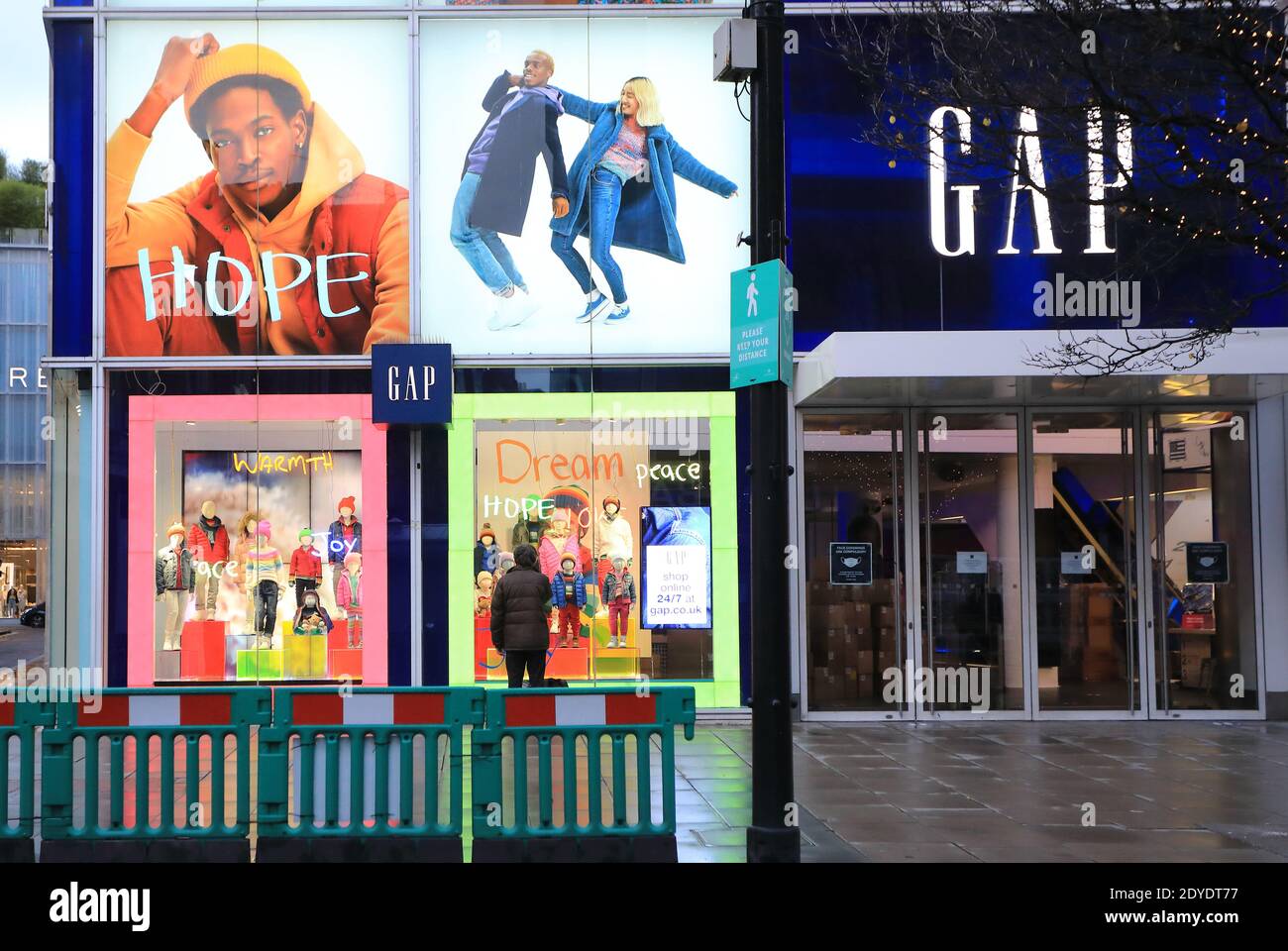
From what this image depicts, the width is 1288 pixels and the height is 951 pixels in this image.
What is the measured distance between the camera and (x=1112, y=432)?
49.0 feet

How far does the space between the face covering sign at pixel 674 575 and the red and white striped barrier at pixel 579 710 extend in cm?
674

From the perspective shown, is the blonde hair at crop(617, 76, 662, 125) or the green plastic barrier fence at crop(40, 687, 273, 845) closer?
the green plastic barrier fence at crop(40, 687, 273, 845)

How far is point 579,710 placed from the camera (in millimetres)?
7797

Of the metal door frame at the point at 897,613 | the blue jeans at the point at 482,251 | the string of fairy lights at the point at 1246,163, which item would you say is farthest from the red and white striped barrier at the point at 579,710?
the blue jeans at the point at 482,251

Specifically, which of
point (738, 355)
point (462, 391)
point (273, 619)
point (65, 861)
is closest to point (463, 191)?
point (462, 391)

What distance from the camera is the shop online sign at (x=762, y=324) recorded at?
8.01 meters

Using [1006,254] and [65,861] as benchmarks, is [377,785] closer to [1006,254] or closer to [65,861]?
[65,861]

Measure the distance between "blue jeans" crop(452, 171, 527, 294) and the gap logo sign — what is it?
1.12 m

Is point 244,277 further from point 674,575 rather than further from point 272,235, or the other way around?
point 674,575

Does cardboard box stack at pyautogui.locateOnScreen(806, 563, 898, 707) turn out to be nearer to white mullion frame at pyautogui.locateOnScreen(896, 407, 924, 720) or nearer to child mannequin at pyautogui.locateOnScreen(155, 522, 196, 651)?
white mullion frame at pyautogui.locateOnScreen(896, 407, 924, 720)

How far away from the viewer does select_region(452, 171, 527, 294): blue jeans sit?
48.5 feet

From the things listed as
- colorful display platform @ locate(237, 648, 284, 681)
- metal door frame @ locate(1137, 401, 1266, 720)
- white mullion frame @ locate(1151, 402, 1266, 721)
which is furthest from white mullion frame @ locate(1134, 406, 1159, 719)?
colorful display platform @ locate(237, 648, 284, 681)

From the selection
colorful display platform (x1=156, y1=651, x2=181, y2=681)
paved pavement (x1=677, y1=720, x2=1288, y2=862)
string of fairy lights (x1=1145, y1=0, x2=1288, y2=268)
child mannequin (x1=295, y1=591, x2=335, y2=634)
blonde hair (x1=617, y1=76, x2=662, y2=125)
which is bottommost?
paved pavement (x1=677, y1=720, x2=1288, y2=862)

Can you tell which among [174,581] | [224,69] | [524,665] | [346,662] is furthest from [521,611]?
[224,69]
